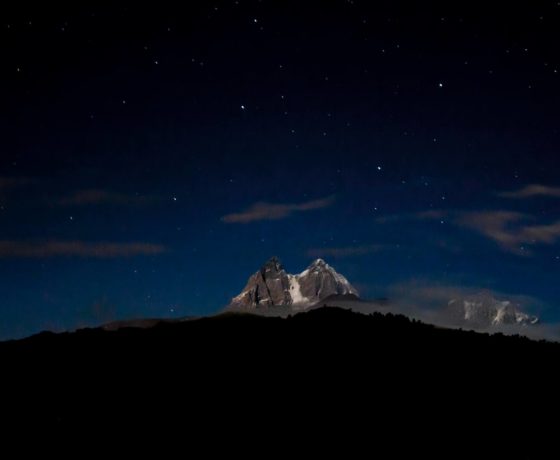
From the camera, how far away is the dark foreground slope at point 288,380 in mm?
23859

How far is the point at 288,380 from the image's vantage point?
28016mm

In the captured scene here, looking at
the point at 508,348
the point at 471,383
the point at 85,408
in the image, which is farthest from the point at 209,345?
the point at 508,348

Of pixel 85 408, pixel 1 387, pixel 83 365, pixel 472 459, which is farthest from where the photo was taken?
pixel 83 365

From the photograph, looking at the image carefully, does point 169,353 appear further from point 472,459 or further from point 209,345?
point 472,459

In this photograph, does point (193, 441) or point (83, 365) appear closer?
point (193, 441)

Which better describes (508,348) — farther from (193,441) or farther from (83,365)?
(83,365)

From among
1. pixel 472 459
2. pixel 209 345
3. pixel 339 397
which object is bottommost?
pixel 472 459

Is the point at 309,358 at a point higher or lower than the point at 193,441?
higher

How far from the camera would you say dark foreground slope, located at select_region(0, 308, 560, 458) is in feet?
78.3

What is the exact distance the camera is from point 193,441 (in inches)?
858

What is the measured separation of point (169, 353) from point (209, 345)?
2.55 metres

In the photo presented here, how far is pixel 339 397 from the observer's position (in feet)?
85.9

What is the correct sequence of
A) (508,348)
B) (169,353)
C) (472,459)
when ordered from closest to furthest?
1. (472,459)
2. (169,353)
3. (508,348)

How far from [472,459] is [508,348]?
56.8 ft
